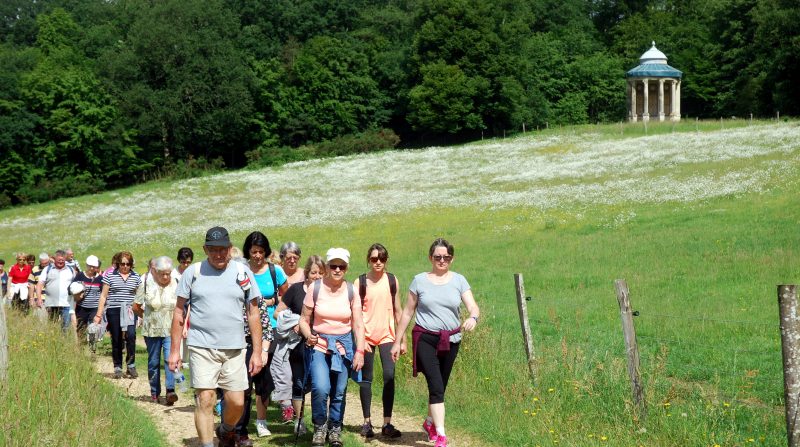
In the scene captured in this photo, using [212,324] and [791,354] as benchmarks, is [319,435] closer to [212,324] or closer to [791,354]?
[212,324]

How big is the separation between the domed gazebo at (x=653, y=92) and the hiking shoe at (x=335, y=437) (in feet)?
195

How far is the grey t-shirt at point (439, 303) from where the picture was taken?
357 inches

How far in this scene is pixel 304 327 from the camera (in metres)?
9.29

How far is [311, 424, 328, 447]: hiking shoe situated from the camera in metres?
9.06

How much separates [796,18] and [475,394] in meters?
58.9

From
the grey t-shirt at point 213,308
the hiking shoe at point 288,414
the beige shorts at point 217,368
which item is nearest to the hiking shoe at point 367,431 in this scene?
the hiking shoe at point 288,414

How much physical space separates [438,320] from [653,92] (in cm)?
6364

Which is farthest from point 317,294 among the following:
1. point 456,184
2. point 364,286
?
point 456,184

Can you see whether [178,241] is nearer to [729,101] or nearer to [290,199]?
[290,199]

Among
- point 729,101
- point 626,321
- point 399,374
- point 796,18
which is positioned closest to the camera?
point 626,321

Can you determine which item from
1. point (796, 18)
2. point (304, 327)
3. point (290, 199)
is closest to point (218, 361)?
point (304, 327)

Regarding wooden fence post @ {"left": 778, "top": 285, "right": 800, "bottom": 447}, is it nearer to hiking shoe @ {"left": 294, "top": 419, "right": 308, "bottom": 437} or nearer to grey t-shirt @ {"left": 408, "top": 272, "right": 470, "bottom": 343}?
grey t-shirt @ {"left": 408, "top": 272, "right": 470, "bottom": 343}

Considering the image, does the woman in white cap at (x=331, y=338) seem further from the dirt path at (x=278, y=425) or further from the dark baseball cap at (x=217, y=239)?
the dark baseball cap at (x=217, y=239)

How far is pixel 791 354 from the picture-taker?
6984 mm
